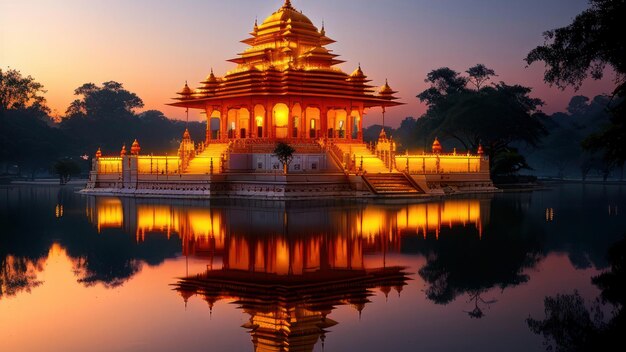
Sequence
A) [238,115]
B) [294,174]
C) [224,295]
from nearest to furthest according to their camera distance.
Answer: [224,295], [294,174], [238,115]

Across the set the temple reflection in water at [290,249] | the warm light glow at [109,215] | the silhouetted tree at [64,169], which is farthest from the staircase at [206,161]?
the silhouetted tree at [64,169]

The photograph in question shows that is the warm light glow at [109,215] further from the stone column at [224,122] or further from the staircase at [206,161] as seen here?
the stone column at [224,122]

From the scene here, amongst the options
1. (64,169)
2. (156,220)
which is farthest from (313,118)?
(156,220)

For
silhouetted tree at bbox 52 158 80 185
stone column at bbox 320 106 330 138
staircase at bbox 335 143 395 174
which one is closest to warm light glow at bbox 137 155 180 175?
stone column at bbox 320 106 330 138

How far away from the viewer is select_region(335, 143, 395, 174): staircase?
4454 centimetres

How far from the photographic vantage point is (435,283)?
13.2 m

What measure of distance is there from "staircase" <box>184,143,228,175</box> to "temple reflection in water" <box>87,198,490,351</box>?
40.1 feet

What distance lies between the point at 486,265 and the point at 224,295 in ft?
19.3

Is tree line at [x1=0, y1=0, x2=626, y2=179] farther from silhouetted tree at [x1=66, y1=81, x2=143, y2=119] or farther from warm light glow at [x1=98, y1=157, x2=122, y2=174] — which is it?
warm light glow at [x1=98, y1=157, x2=122, y2=174]

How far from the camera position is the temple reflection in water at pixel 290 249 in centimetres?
1076

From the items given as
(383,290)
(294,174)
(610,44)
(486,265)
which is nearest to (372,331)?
(383,290)

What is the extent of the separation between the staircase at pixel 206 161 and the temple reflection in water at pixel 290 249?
1223cm

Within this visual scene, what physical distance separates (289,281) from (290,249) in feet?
14.1

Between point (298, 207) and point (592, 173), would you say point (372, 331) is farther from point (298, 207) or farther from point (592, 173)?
point (592, 173)
